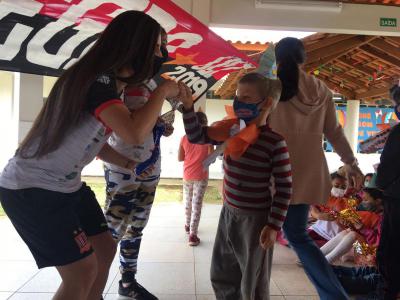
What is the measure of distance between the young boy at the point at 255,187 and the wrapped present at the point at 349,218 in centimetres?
175

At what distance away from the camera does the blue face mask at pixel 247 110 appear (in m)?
1.73

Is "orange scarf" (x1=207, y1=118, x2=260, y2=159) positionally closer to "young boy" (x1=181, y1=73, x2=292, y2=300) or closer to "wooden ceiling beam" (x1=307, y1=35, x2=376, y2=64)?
"young boy" (x1=181, y1=73, x2=292, y2=300)

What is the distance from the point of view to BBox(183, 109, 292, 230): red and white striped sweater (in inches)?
65.6

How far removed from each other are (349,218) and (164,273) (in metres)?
1.69

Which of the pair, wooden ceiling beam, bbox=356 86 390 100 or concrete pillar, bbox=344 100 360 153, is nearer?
wooden ceiling beam, bbox=356 86 390 100

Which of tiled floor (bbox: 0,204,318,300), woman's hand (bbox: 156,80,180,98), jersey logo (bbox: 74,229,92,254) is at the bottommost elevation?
tiled floor (bbox: 0,204,318,300)

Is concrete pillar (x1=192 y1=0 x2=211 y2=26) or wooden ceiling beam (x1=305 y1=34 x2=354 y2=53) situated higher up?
A: concrete pillar (x1=192 y1=0 x2=211 y2=26)

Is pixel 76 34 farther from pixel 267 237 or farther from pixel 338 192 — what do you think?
pixel 338 192

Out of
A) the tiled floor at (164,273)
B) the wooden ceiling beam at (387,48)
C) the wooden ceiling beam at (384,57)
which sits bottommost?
the tiled floor at (164,273)

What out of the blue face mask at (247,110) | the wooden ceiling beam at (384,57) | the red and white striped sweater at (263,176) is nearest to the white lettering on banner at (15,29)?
the red and white striped sweater at (263,176)

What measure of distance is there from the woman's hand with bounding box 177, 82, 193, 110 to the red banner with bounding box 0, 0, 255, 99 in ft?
1.82

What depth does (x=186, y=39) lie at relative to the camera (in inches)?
88.2

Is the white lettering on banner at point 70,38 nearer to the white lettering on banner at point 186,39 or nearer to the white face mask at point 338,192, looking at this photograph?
the white lettering on banner at point 186,39

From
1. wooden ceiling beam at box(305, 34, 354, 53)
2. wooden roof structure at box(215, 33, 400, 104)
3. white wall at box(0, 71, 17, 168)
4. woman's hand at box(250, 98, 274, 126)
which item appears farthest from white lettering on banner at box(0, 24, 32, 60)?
white wall at box(0, 71, 17, 168)
